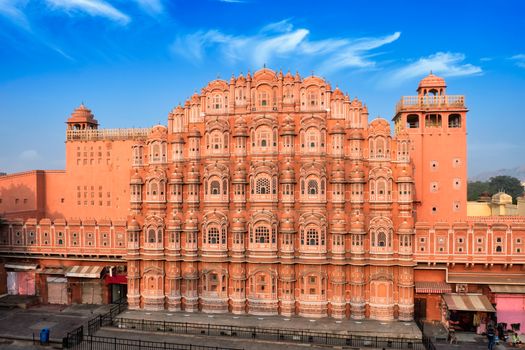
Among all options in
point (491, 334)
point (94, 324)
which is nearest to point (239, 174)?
point (94, 324)

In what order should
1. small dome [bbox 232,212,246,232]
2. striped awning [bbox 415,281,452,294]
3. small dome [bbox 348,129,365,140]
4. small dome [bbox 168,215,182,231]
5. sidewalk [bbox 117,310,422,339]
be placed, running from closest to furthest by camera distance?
sidewalk [bbox 117,310,422,339] < striped awning [bbox 415,281,452,294] < small dome [bbox 348,129,365,140] < small dome [bbox 232,212,246,232] < small dome [bbox 168,215,182,231]

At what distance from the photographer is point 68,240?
4172 centimetres

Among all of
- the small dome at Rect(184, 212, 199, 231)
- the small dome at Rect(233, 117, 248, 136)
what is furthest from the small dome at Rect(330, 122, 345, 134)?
the small dome at Rect(184, 212, 199, 231)

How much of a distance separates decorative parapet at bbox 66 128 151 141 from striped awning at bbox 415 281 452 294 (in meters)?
34.6

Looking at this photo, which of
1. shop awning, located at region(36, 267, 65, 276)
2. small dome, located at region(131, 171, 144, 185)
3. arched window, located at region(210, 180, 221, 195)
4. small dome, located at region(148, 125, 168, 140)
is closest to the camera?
arched window, located at region(210, 180, 221, 195)

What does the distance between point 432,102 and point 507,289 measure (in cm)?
1887

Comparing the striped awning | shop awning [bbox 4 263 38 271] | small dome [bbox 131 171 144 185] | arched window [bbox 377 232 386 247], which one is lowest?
the striped awning

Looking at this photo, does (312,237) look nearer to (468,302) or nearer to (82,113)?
(468,302)

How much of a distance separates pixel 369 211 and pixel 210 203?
1412cm

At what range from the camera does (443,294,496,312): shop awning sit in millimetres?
33094

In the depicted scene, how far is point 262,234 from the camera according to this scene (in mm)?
37219

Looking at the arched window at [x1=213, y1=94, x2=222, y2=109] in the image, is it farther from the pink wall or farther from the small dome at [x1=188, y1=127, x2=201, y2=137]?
the pink wall

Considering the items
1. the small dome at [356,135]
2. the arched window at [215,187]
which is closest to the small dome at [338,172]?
the small dome at [356,135]

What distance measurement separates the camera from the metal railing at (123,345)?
3016 cm
